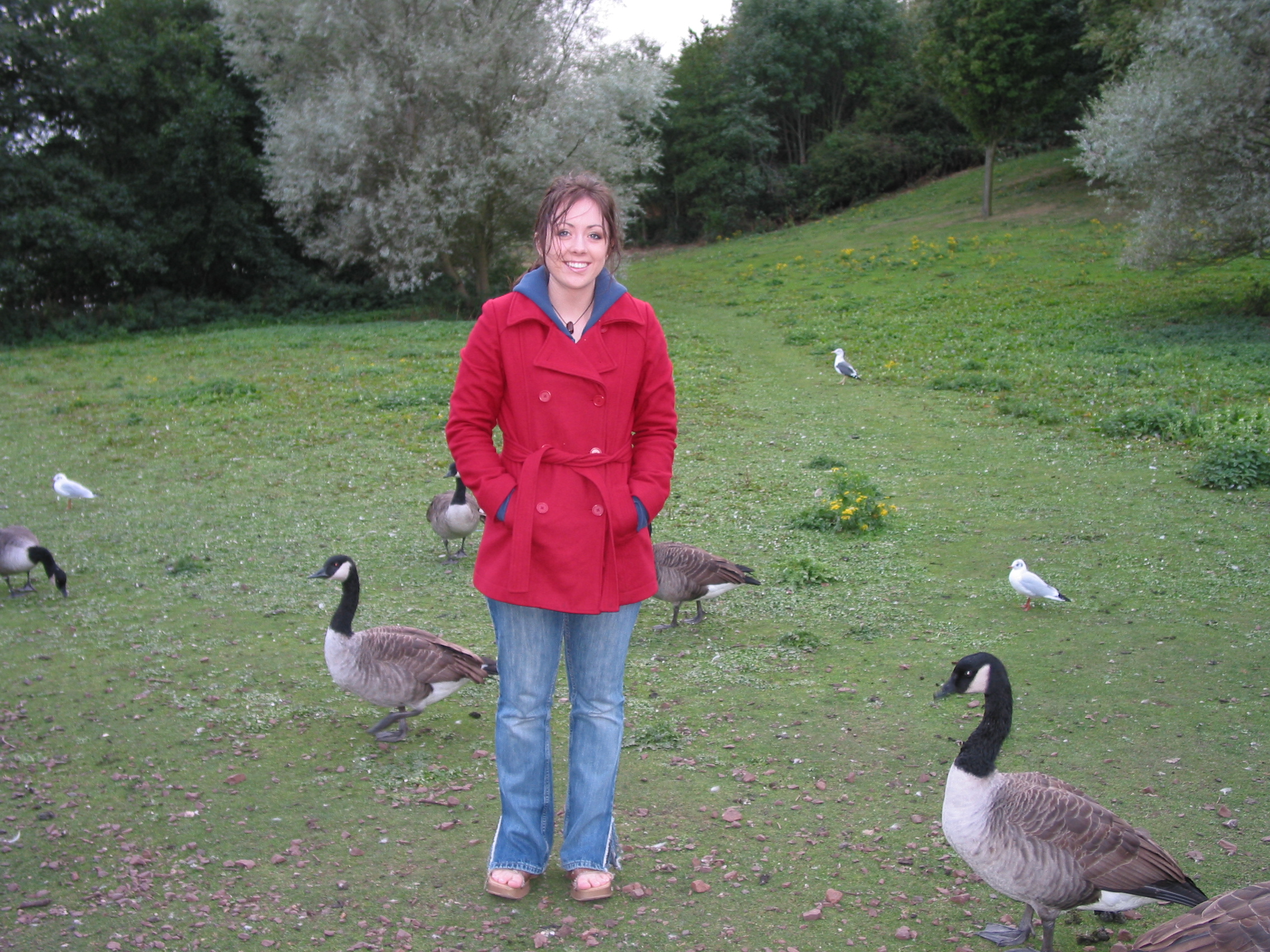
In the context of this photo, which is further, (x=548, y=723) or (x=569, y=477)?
(x=548, y=723)

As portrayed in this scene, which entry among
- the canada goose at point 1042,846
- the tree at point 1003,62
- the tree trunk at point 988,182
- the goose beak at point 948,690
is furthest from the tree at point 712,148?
the canada goose at point 1042,846

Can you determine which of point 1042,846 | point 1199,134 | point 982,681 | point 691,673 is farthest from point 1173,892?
point 1199,134

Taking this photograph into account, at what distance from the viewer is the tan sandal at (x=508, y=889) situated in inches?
175

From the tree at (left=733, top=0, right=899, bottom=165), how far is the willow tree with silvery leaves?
28.9 meters

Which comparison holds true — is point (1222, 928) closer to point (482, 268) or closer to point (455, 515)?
point (455, 515)

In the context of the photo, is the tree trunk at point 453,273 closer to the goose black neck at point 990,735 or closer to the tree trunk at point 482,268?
the tree trunk at point 482,268

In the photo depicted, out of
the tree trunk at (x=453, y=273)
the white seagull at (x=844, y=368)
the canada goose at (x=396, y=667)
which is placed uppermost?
the tree trunk at (x=453, y=273)

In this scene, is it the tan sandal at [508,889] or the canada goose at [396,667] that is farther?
the canada goose at [396,667]

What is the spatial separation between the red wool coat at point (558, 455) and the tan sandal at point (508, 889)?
1340 millimetres

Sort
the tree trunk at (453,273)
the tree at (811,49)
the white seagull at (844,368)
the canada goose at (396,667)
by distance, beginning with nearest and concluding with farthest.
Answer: the canada goose at (396,667)
the white seagull at (844,368)
the tree trunk at (453,273)
the tree at (811,49)

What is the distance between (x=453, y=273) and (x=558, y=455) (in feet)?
87.1

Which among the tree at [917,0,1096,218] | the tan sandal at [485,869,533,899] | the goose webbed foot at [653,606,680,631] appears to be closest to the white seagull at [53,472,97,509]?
the goose webbed foot at [653,606,680,631]

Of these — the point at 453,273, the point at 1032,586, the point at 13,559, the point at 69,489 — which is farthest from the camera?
the point at 453,273

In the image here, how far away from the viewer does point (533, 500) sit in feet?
13.3
